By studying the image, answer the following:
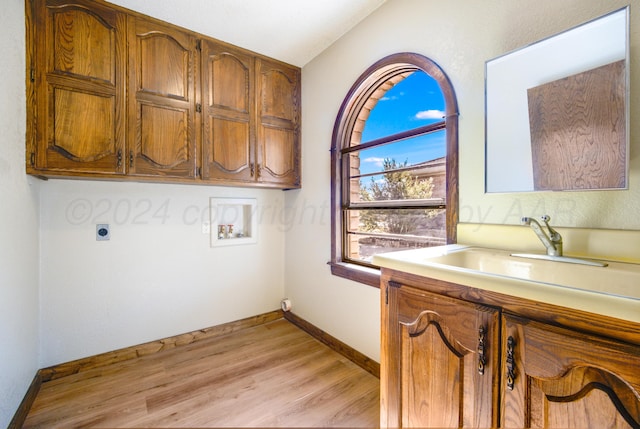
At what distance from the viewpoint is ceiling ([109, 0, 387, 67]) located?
5.66 ft

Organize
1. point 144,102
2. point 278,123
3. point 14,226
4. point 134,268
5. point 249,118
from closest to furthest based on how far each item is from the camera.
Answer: point 14,226, point 144,102, point 134,268, point 249,118, point 278,123

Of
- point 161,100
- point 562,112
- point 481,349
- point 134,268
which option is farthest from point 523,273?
point 134,268

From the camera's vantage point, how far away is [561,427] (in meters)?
0.63

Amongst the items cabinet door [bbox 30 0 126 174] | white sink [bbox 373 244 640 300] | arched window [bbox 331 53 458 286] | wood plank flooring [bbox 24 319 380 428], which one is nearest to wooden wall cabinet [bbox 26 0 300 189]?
cabinet door [bbox 30 0 126 174]

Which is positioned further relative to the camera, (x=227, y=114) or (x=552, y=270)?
(x=227, y=114)

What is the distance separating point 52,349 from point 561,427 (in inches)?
104

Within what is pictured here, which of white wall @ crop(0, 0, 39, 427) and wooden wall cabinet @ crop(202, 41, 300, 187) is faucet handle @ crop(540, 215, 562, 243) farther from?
white wall @ crop(0, 0, 39, 427)

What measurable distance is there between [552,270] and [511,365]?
17.1 inches

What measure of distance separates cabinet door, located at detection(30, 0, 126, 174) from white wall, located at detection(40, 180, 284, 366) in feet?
1.19

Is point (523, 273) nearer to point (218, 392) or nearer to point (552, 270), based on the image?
point (552, 270)

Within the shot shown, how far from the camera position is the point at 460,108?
1391 mm

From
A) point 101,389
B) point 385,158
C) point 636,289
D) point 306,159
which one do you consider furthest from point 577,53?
point 101,389

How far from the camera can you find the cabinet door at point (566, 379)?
1.82 feet

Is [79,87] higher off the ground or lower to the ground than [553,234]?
higher
